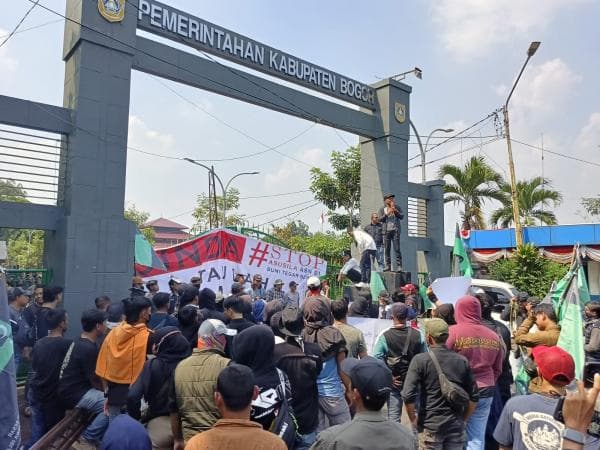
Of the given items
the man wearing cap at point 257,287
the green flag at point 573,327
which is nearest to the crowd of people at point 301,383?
the green flag at point 573,327

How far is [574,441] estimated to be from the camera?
5.81ft

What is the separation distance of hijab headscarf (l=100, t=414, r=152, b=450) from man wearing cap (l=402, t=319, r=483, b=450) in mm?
1980

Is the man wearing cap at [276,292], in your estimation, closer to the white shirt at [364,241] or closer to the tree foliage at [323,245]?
the white shirt at [364,241]

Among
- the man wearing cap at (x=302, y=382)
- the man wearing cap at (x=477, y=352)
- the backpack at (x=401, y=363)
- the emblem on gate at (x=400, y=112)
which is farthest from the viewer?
the emblem on gate at (x=400, y=112)

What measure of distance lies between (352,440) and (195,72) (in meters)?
10.5

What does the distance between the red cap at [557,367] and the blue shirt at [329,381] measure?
1870mm

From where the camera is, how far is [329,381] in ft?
13.0

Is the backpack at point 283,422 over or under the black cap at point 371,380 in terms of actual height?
under

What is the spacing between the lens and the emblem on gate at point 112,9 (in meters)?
8.96

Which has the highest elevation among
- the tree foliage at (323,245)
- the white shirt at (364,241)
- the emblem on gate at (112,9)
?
the emblem on gate at (112,9)

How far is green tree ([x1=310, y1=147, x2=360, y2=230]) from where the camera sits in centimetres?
2520

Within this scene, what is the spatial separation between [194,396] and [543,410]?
1965 mm

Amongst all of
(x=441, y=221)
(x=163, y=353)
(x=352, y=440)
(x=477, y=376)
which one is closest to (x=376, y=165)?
(x=441, y=221)

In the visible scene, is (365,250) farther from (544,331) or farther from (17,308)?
(17,308)
